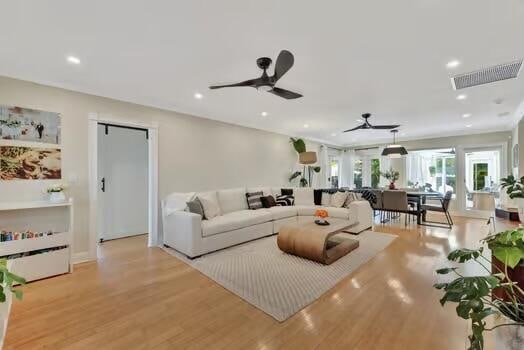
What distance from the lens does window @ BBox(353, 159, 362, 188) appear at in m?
9.68

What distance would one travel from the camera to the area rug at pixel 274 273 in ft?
7.63

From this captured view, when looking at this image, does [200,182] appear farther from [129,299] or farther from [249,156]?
Result: [129,299]

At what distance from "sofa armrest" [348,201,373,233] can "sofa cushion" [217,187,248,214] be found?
7.15ft

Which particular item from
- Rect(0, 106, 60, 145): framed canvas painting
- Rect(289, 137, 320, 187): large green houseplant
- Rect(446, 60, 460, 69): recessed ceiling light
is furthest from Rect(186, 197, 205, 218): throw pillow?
Rect(446, 60, 460, 69): recessed ceiling light

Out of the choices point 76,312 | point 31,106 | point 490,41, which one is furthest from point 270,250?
point 31,106

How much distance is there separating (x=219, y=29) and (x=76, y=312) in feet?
9.50

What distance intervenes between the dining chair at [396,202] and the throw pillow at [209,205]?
3.90m

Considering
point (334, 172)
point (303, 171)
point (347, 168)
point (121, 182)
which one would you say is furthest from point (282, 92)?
point (347, 168)

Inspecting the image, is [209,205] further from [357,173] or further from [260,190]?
[357,173]

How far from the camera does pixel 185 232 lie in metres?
3.57

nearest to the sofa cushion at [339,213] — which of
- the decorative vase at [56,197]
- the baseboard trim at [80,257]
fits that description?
the baseboard trim at [80,257]

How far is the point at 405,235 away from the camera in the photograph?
4812 mm

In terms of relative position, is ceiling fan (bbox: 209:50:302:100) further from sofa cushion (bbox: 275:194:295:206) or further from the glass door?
→ the glass door

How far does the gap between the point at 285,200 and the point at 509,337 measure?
4608 mm
